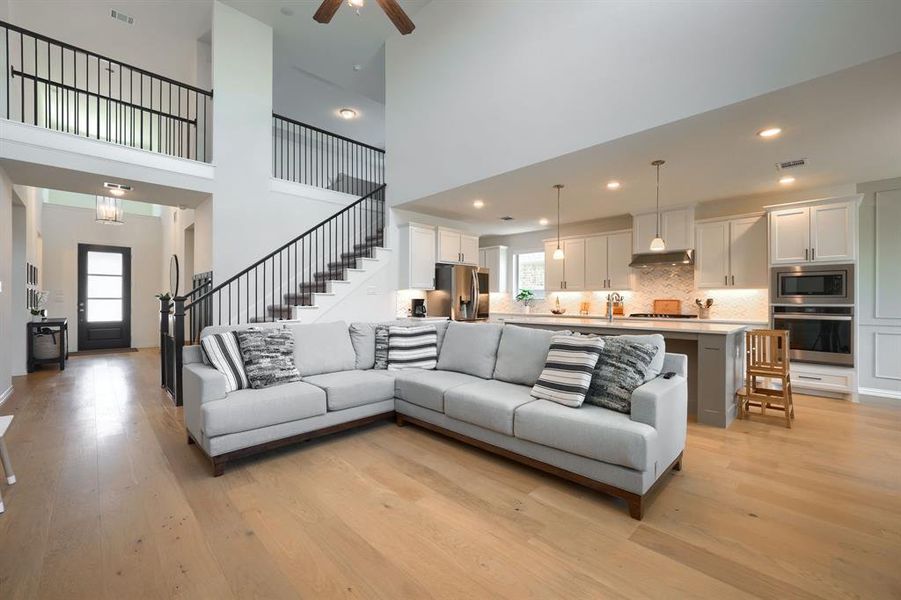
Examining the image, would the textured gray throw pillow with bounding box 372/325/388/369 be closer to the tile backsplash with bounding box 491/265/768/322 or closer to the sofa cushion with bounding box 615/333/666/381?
the sofa cushion with bounding box 615/333/666/381

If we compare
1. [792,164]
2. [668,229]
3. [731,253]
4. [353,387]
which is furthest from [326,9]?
[731,253]

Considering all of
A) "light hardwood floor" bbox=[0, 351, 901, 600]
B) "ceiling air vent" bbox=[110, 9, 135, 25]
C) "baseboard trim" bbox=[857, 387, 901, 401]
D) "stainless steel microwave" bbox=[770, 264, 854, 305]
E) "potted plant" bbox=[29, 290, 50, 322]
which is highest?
"ceiling air vent" bbox=[110, 9, 135, 25]

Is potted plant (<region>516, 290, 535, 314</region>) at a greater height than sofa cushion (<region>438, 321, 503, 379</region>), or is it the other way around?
potted plant (<region>516, 290, 535, 314</region>)

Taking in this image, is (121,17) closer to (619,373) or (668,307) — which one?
(619,373)

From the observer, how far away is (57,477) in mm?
2615

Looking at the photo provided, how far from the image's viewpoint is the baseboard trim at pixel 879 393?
15.6ft

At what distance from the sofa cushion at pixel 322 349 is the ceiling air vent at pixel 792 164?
16.8 ft

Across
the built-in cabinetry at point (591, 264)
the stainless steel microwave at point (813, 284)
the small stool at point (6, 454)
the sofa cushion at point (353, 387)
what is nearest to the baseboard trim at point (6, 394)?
the small stool at point (6, 454)

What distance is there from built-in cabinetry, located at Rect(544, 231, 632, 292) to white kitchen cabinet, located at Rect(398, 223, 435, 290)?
269cm

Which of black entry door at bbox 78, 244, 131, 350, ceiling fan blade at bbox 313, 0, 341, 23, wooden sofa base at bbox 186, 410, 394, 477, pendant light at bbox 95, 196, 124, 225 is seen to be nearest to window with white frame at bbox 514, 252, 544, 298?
wooden sofa base at bbox 186, 410, 394, 477

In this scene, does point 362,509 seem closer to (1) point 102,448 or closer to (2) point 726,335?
(1) point 102,448

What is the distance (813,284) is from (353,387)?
19.0 feet

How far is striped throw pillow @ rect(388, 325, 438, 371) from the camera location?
3.99 metres

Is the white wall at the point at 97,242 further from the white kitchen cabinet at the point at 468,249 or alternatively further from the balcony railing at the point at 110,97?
the white kitchen cabinet at the point at 468,249
